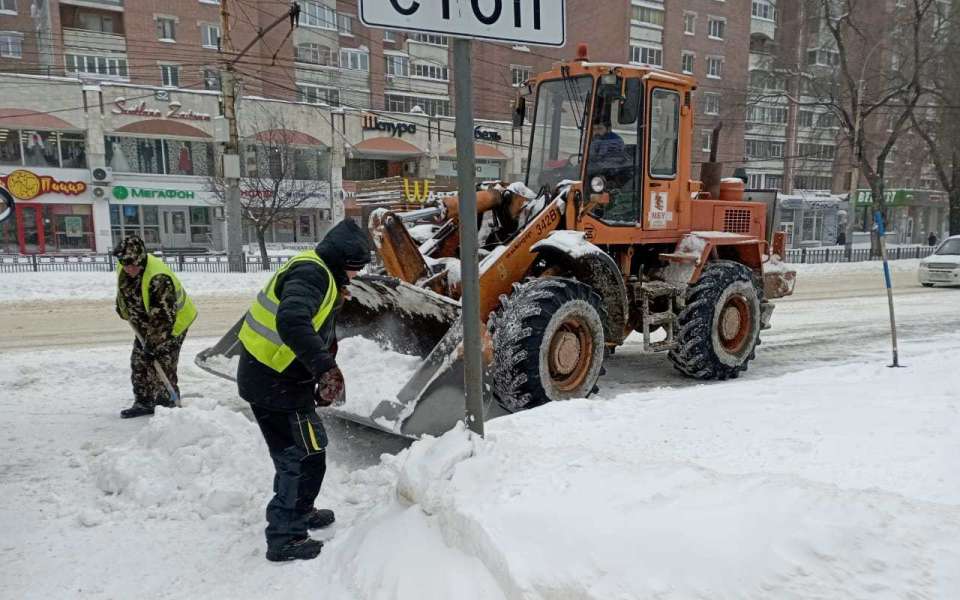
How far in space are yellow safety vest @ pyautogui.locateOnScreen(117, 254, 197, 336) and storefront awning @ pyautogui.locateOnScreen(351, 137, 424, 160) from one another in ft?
100

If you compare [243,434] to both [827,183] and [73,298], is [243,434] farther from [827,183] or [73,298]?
[827,183]

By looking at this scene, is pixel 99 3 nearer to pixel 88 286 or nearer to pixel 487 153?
pixel 487 153

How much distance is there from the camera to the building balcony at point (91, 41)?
32.8 meters

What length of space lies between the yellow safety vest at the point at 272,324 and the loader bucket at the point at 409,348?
118 cm

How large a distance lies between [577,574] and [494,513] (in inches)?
17.9

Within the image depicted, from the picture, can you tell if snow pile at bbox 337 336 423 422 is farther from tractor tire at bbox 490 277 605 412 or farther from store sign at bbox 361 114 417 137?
store sign at bbox 361 114 417 137

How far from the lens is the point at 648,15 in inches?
1651

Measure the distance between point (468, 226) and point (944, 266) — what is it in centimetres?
1705

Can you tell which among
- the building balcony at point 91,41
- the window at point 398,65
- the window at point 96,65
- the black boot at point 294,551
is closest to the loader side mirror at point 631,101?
the black boot at point 294,551

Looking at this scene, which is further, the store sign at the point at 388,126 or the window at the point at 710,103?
the window at the point at 710,103

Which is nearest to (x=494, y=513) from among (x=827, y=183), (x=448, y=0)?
(x=448, y=0)

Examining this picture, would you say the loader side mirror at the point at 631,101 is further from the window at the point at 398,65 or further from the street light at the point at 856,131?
the window at the point at 398,65

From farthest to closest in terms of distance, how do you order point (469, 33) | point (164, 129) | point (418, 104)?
point (418, 104) → point (164, 129) → point (469, 33)

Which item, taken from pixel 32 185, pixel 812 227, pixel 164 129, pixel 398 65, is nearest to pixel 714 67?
pixel 812 227
